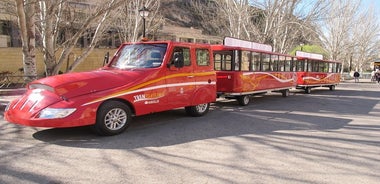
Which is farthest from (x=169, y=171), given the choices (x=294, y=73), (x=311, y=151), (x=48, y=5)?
(x=294, y=73)

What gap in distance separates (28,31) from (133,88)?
6.79 metres

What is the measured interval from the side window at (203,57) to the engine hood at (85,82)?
89.7 inches

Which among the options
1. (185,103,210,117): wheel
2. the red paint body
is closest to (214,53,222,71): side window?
the red paint body

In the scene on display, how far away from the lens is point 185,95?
822 cm

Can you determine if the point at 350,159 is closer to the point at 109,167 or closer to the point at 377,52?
the point at 109,167

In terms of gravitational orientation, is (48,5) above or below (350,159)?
above

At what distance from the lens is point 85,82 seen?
20.4 feet

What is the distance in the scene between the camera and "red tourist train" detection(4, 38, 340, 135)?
19.3 feet

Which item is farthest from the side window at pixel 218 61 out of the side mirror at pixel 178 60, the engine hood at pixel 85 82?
the engine hood at pixel 85 82

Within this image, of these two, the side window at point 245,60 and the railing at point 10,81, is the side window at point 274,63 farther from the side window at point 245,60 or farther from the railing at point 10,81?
the railing at point 10,81

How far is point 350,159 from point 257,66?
8.04 m

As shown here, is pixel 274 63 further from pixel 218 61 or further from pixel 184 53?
pixel 184 53

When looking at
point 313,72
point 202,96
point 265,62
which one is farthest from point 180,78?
point 313,72

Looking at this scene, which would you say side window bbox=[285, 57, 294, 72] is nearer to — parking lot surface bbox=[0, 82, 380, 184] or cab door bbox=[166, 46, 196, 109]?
parking lot surface bbox=[0, 82, 380, 184]
